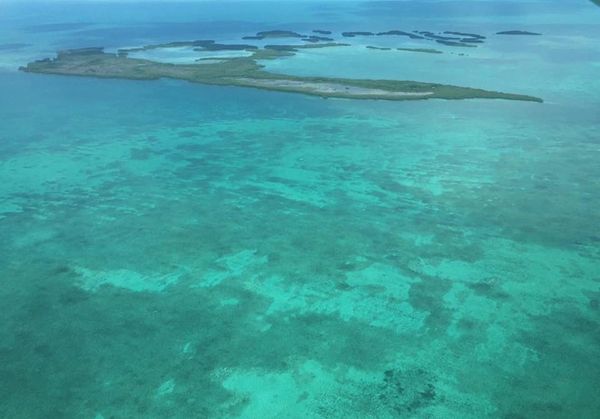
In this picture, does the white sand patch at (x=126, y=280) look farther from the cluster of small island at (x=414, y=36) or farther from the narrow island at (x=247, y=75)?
the cluster of small island at (x=414, y=36)

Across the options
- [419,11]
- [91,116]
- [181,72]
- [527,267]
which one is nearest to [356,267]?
[527,267]

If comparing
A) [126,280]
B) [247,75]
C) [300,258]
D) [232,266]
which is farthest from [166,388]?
[247,75]

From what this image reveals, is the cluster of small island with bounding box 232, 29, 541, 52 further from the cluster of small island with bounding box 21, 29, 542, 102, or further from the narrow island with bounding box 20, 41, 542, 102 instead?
the narrow island with bounding box 20, 41, 542, 102

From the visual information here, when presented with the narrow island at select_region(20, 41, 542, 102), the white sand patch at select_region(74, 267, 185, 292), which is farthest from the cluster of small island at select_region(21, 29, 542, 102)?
the white sand patch at select_region(74, 267, 185, 292)

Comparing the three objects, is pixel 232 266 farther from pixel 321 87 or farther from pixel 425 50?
pixel 425 50

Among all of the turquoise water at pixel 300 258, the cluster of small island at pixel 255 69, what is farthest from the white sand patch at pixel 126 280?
the cluster of small island at pixel 255 69

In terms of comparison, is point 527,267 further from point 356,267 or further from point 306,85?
point 306,85
